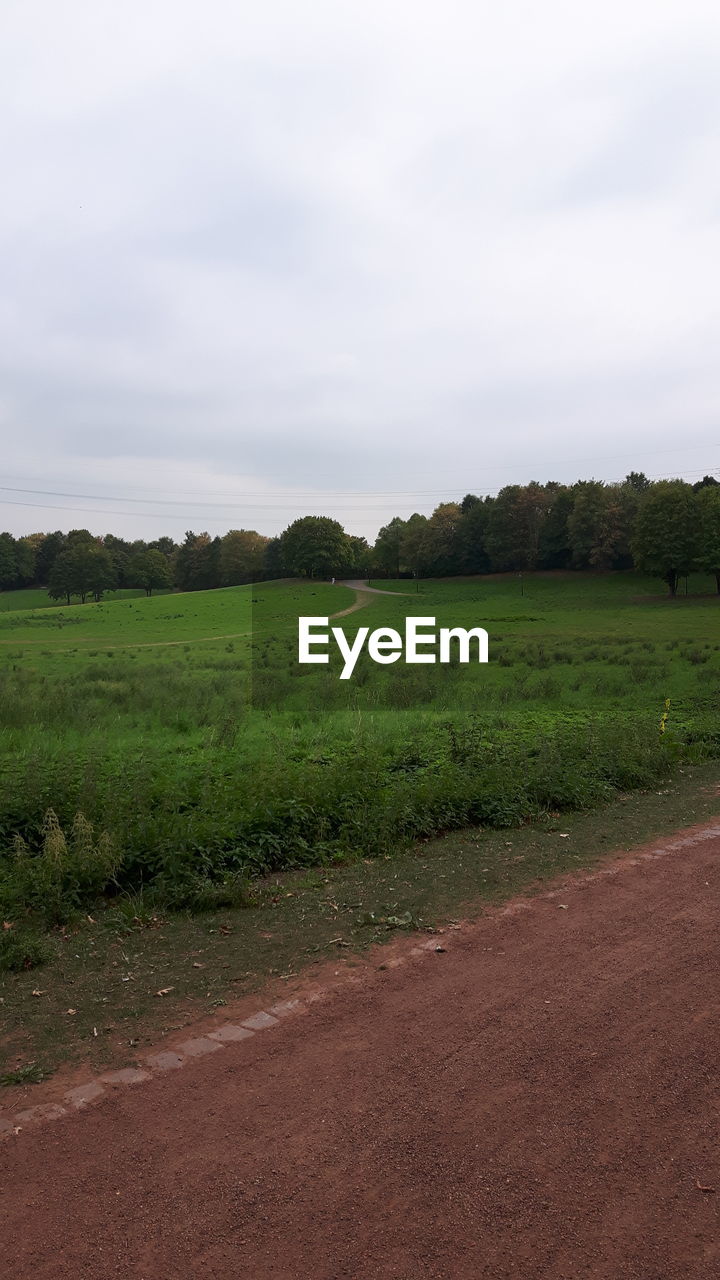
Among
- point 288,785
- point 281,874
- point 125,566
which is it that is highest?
point 125,566

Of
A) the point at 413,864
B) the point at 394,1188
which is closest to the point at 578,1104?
the point at 394,1188

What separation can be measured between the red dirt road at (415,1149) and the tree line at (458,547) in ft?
210

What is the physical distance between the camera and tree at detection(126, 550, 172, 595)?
100m

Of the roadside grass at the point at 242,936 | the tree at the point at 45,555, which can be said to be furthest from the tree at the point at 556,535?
the roadside grass at the point at 242,936

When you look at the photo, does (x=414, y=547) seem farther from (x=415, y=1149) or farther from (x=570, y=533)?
(x=415, y=1149)

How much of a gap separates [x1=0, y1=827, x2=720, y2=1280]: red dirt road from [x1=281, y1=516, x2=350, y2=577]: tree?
92.0 m

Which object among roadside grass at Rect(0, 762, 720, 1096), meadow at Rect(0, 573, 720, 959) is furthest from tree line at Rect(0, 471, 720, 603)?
roadside grass at Rect(0, 762, 720, 1096)

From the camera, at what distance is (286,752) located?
46.9ft

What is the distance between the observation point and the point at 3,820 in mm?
9992

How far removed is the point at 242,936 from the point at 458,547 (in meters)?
82.3

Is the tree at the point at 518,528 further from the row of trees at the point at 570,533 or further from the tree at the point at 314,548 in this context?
the tree at the point at 314,548

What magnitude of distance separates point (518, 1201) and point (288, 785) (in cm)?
730

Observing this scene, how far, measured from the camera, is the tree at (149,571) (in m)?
100

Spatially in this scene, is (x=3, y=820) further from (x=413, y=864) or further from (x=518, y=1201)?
(x=518, y=1201)
